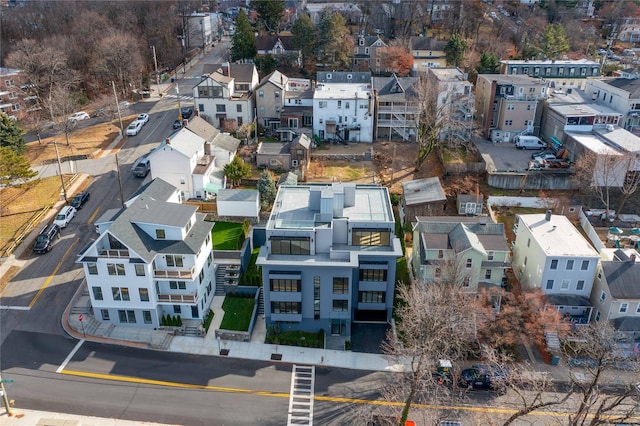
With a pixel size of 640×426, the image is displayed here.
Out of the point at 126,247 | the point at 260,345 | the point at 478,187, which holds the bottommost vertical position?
the point at 260,345

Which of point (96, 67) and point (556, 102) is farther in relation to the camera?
point (96, 67)

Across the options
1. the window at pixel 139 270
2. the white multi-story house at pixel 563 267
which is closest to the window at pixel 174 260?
the window at pixel 139 270

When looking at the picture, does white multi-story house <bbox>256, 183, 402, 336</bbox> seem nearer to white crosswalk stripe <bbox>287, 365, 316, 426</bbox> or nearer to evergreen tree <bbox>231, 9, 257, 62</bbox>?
white crosswalk stripe <bbox>287, 365, 316, 426</bbox>

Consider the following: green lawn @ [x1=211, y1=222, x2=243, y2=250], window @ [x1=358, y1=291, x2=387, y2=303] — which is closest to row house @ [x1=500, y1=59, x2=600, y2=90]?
green lawn @ [x1=211, y1=222, x2=243, y2=250]

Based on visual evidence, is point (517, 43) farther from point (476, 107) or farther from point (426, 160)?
point (426, 160)

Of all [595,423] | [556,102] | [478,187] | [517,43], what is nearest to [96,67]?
[478,187]

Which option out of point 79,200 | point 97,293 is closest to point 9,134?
point 79,200
